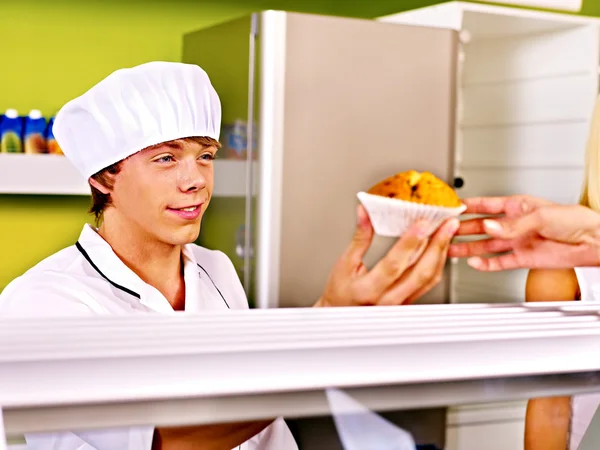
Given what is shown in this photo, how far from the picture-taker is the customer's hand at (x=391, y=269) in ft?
3.92

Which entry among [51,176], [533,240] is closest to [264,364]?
[51,176]

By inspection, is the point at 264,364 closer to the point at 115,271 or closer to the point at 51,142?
the point at 115,271

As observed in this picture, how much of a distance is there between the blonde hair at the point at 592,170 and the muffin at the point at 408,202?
27 centimetres

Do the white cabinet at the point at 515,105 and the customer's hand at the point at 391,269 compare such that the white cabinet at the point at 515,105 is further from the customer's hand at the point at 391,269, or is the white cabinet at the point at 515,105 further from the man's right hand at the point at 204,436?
the man's right hand at the point at 204,436

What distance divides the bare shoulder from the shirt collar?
648 mm

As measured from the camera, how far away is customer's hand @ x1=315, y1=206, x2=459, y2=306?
119cm

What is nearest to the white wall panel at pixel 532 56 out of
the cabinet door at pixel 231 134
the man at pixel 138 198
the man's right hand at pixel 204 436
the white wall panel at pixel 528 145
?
the white wall panel at pixel 528 145

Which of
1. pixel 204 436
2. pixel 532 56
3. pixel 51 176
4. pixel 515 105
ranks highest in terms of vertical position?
pixel 532 56

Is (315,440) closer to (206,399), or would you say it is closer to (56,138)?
(206,399)

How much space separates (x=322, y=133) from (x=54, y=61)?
43cm

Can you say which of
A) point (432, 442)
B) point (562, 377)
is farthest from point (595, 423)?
point (432, 442)

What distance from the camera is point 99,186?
3.27ft

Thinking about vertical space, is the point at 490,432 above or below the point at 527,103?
below

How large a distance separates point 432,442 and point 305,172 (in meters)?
0.47
